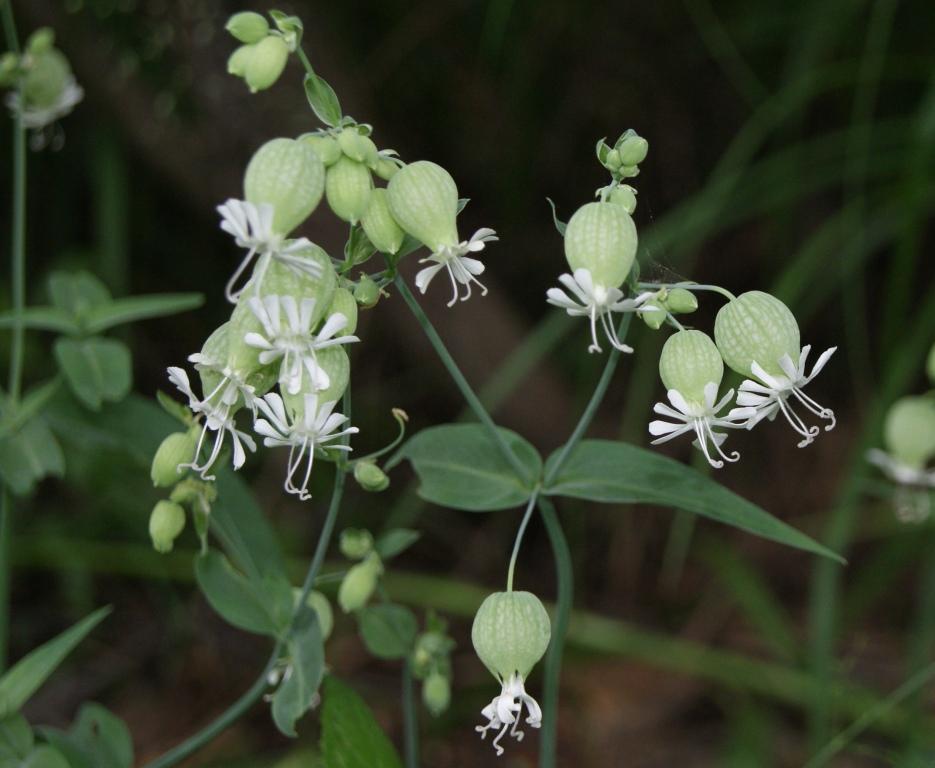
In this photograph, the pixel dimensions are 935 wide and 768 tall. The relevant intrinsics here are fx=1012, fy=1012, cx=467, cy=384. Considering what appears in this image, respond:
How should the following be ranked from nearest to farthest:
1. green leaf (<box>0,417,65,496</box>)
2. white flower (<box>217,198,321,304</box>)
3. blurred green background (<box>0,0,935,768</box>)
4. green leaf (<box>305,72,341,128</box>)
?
white flower (<box>217,198,321,304</box>)
green leaf (<box>305,72,341,128</box>)
green leaf (<box>0,417,65,496</box>)
blurred green background (<box>0,0,935,768</box>)

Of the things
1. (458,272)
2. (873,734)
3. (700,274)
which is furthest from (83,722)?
(700,274)

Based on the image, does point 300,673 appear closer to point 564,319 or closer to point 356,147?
point 356,147

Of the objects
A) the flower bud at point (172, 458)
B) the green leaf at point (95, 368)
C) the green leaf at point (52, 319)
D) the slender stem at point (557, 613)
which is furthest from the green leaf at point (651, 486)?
the green leaf at point (52, 319)

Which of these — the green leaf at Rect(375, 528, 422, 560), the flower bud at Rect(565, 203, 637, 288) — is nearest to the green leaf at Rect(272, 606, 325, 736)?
the green leaf at Rect(375, 528, 422, 560)

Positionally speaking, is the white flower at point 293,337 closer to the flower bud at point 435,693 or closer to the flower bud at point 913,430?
the flower bud at point 435,693

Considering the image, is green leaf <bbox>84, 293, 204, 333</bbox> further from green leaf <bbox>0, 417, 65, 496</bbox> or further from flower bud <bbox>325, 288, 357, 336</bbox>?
flower bud <bbox>325, 288, 357, 336</bbox>

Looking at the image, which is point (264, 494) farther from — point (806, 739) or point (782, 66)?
point (782, 66)

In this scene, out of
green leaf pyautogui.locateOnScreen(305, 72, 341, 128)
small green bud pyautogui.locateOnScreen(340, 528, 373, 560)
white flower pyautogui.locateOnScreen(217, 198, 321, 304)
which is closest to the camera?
white flower pyautogui.locateOnScreen(217, 198, 321, 304)
